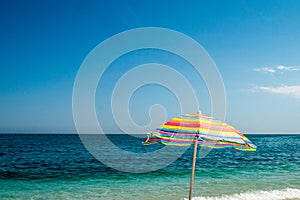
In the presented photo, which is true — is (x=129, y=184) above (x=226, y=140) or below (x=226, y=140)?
below

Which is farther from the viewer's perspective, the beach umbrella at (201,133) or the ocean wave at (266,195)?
the ocean wave at (266,195)

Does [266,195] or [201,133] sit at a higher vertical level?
[201,133]

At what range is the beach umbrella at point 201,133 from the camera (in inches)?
218

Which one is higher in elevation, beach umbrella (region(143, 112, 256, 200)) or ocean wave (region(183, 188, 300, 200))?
beach umbrella (region(143, 112, 256, 200))

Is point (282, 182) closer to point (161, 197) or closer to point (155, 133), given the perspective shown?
point (161, 197)

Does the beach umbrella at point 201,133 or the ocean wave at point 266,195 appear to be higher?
the beach umbrella at point 201,133

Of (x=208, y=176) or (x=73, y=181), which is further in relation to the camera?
(x=208, y=176)

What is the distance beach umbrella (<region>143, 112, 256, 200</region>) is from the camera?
18.1ft

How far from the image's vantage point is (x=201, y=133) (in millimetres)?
5453

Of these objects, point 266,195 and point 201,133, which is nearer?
point 201,133

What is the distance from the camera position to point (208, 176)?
53.2ft

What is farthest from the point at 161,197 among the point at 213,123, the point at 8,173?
the point at 8,173

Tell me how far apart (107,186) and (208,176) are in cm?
643

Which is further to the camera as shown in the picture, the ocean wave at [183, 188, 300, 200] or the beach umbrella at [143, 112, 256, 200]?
the ocean wave at [183, 188, 300, 200]
